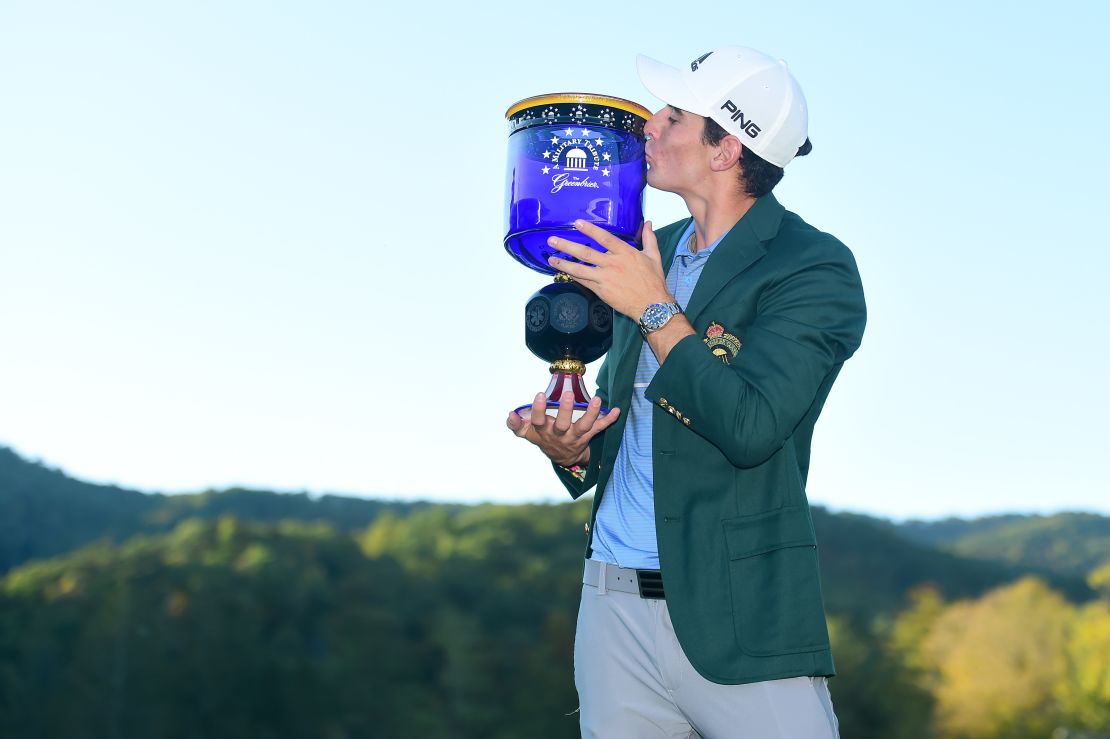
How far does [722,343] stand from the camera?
13.9 ft

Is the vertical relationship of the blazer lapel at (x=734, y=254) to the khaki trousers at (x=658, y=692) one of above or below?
above

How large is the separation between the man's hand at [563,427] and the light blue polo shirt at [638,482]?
0.11m

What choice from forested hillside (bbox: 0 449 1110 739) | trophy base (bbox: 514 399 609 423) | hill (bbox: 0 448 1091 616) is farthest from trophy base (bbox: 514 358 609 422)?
hill (bbox: 0 448 1091 616)

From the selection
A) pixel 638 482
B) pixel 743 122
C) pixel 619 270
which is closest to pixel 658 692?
pixel 638 482

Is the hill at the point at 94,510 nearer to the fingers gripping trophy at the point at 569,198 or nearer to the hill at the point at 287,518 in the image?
the hill at the point at 287,518

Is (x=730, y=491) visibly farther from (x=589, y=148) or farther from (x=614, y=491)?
(x=589, y=148)

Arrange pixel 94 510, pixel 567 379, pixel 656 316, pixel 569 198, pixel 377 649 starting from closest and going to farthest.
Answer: pixel 656 316
pixel 569 198
pixel 567 379
pixel 377 649
pixel 94 510

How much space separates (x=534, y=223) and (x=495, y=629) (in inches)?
4603

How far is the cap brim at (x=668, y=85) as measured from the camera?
15.0ft

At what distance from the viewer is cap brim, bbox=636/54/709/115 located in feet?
15.0

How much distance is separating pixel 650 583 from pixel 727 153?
1484 millimetres

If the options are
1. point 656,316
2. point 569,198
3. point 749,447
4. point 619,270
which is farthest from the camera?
point 569,198

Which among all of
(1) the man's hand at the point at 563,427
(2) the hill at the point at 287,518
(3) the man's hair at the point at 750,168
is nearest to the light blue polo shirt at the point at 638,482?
(1) the man's hand at the point at 563,427

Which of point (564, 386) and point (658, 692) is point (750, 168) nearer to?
point (564, 386)
